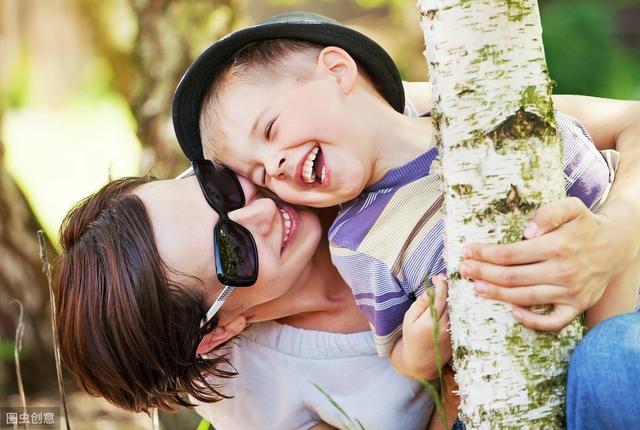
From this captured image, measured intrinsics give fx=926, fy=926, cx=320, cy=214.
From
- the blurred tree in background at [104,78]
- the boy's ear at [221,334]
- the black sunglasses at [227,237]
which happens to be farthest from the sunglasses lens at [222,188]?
the blurred tree in background at [104,78]

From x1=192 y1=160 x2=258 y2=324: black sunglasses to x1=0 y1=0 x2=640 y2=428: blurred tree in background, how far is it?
0.49 metres

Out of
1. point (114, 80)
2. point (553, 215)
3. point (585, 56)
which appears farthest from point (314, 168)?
point (114, 80)

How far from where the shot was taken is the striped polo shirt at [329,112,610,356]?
223 cm

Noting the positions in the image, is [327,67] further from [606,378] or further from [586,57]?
[586,57]

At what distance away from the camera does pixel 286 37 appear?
2.52m

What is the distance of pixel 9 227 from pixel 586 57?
572 centimetres

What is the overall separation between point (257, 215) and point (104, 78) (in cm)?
886

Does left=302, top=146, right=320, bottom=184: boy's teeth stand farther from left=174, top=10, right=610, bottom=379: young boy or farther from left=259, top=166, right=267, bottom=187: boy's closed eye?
left=259, top=166, right=267, bottom=187: boy's closed eye

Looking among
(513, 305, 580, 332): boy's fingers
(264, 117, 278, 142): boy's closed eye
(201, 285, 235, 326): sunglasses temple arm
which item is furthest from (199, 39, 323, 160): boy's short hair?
(513, 305, 580, 332): boy's fingers

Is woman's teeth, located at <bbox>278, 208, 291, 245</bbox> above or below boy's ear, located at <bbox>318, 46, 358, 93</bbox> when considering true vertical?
below

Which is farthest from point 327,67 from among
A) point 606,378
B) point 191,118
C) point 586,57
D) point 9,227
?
point 586,57

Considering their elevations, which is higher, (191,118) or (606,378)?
(191,118)

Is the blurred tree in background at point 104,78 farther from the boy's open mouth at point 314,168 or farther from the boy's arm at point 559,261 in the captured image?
the boy's arm at point 559,261

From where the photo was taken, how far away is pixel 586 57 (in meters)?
8.62
